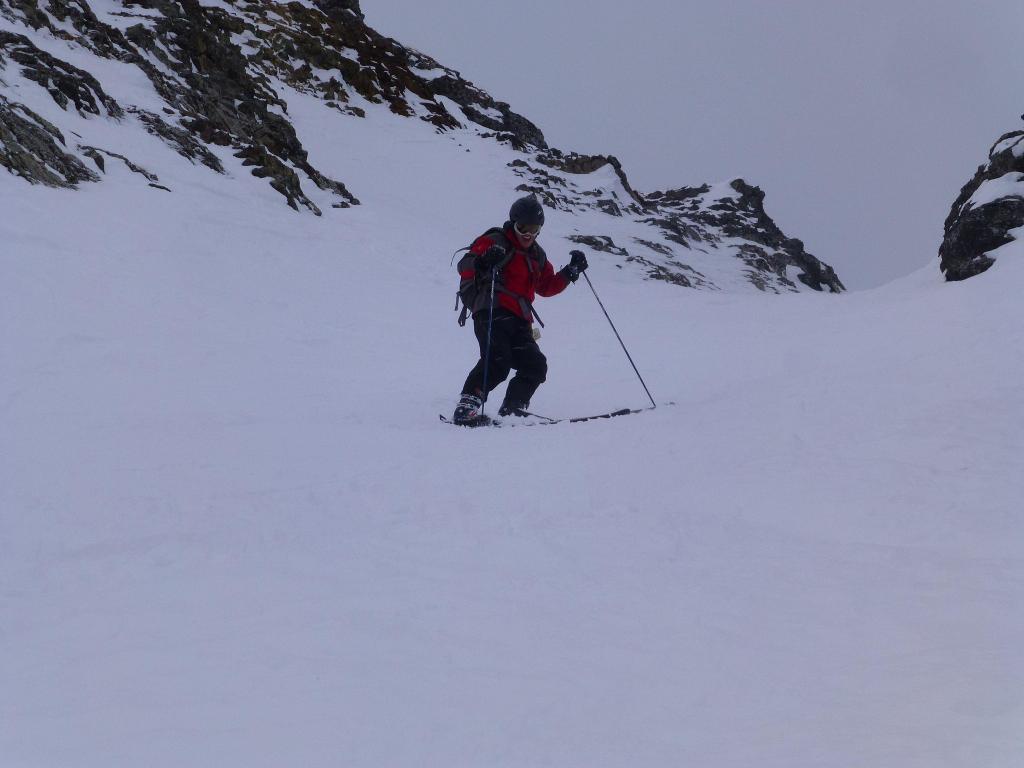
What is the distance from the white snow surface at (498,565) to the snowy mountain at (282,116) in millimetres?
7797

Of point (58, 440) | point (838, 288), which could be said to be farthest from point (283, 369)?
point (838, 288)

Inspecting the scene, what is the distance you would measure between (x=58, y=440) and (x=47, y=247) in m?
4.92

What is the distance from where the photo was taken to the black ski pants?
5793 millimetres

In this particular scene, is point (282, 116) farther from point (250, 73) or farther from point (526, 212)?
point (526, 212)

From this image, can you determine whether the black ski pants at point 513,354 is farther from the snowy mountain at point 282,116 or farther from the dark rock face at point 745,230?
the dark rock face at point 745,230

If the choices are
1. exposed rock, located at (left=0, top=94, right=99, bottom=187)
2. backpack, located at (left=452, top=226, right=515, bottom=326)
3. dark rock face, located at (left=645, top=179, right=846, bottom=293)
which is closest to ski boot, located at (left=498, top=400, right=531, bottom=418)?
backpack, located at (left=452, top=226, right=515, bottom=326)

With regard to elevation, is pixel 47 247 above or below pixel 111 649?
above

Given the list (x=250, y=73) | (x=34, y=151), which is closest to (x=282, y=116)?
(x=250, y=73)

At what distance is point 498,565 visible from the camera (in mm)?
2656

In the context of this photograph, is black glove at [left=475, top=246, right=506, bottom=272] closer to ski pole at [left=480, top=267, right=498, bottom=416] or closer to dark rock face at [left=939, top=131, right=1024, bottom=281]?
ski pole at [left=480, top=267, right=498, bottom=416]

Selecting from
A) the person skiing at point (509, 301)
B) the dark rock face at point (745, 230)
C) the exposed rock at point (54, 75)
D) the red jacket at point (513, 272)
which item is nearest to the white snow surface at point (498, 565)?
the person skiing at point (509, 301)

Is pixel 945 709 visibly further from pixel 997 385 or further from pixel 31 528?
pixel 31 528

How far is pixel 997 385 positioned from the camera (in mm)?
3969

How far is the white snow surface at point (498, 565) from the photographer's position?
5.76ft
